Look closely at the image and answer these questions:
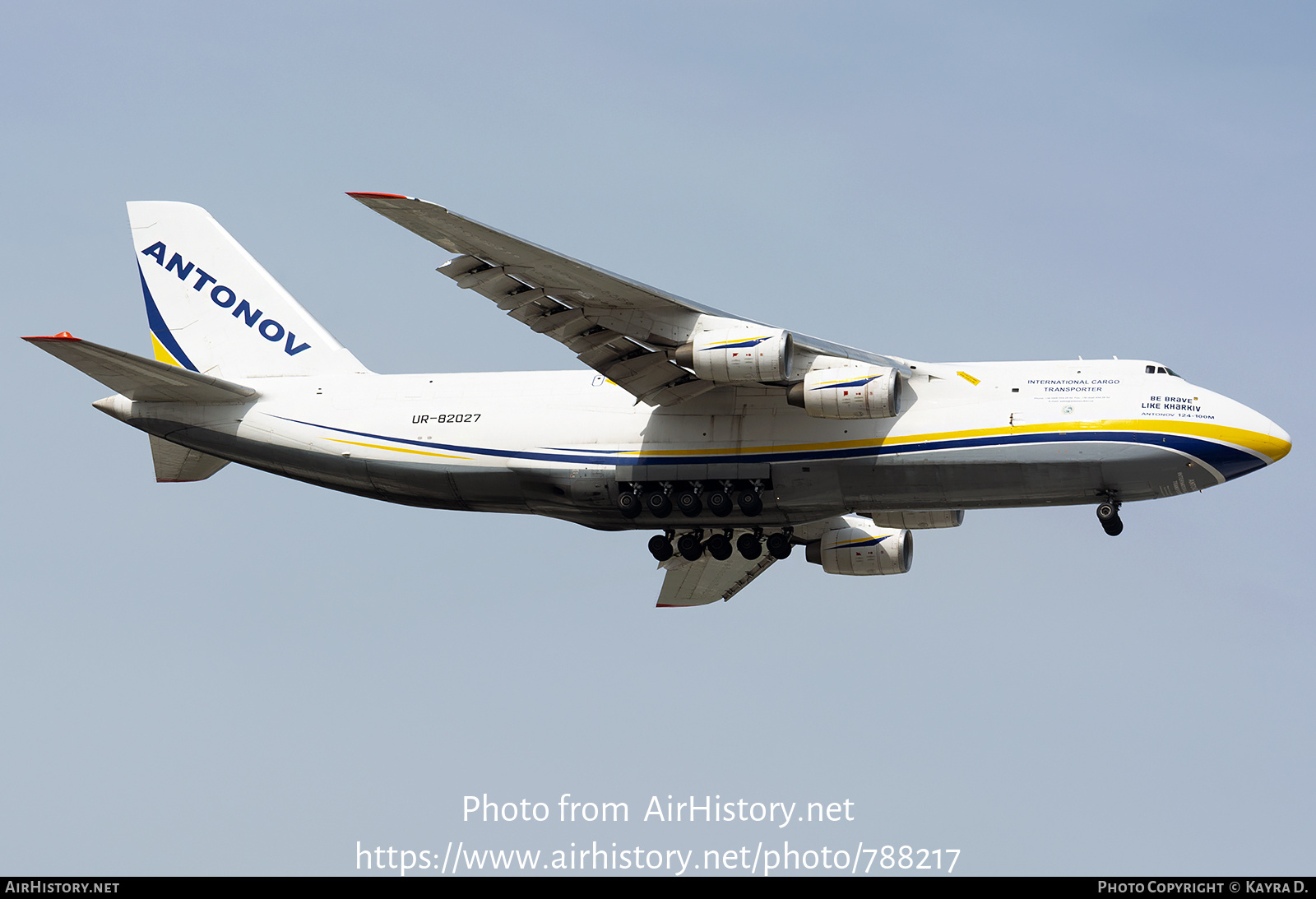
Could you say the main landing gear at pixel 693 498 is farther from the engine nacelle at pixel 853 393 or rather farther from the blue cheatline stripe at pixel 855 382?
the blue cheatline stripe at pixel 855 382

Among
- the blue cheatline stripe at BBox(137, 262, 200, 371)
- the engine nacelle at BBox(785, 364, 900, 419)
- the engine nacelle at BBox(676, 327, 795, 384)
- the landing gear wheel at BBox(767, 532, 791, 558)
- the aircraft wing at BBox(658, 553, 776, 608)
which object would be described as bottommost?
the aircraft wing at BBox(658, 553, 776, 608)

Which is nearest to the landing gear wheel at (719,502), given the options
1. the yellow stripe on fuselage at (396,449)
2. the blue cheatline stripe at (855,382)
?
the blue cheatline stripe at (855,382)

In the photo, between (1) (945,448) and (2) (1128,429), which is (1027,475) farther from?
(2) (1128,429)

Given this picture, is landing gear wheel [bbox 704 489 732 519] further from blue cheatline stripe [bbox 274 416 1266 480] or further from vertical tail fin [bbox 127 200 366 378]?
vertical tail fin [bbox 127 200 366 378]

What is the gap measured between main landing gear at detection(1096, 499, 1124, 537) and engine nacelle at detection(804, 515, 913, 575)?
4.55 m

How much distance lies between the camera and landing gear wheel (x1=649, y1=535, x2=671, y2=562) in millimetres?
23953

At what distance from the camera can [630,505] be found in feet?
75.0

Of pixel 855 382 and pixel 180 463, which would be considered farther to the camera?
pixel 180 463

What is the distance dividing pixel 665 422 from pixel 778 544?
2599mm

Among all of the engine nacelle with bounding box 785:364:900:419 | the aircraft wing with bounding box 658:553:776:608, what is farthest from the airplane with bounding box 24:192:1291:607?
the aircraft wing with bounding box 658:553:776:608

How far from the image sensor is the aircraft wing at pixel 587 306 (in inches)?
789

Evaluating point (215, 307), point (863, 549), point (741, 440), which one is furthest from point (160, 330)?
point (863, 549)

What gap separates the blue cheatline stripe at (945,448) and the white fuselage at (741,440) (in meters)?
0.02

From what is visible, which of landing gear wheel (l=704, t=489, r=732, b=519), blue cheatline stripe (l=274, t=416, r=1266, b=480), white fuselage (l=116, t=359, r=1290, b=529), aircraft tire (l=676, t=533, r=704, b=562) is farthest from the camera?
aircraft tire (l=676, t=533, r=704, b=562)
